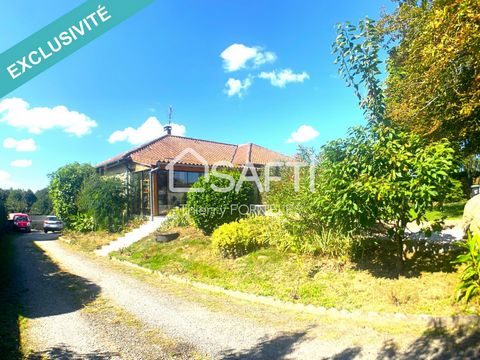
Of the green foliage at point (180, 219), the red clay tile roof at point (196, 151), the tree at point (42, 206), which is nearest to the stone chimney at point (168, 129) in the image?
the red clay tile roof at point (196, 151)

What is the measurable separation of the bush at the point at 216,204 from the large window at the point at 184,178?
718 cm

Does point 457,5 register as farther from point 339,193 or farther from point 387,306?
point 387,306

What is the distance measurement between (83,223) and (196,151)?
8.99 metres

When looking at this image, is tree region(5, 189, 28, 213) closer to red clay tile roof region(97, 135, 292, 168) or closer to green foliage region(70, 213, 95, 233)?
green foliage region(70, 213, 95, 233)

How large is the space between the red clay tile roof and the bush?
21.5 ft

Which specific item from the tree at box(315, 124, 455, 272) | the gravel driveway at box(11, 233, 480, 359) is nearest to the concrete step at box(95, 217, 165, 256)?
the gravel driveway at box(11, 233, 480, 359)

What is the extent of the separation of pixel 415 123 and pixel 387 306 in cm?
443

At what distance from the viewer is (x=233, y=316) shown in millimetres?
6094

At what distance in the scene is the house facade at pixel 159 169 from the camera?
61.0 ft

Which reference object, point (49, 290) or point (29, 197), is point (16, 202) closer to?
point (29, 197)

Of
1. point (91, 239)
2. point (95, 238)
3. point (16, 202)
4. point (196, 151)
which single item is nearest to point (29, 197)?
point (16, 202)

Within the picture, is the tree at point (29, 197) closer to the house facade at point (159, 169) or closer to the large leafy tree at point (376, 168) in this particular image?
the house facade at point (159, 169)

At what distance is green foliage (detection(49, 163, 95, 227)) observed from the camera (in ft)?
69.1

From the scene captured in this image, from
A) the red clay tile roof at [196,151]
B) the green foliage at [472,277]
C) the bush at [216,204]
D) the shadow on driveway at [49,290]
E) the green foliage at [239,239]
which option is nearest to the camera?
the green foliage at [472,277]
